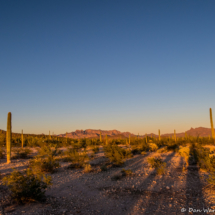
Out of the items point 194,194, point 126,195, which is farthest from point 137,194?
point 194,194

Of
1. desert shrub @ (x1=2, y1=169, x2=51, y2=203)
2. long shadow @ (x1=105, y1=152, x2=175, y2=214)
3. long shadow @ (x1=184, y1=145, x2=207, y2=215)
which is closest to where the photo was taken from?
long shadow @ (x1=184, y1=145, x2=207, y2=215)

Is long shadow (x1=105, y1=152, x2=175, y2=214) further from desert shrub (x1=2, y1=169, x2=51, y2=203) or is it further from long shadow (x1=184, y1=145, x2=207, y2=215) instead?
desert shrub (x1=2, y1=169, x2=51, y2=203)

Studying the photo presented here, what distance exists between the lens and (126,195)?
6.90 m

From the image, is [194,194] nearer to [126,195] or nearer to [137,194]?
[137,194]

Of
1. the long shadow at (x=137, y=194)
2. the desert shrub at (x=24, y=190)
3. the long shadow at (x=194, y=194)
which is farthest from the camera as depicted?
the desert shrub at (x=24, y=190)

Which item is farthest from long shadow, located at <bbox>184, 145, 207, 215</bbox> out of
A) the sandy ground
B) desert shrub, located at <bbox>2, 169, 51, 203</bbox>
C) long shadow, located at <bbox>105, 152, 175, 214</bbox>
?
desert shrub, located at <bbox>2, 169, 51, 203</bbox>

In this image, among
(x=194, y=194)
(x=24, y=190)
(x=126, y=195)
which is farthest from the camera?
(x=126, y=195)

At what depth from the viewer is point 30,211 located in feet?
17.5

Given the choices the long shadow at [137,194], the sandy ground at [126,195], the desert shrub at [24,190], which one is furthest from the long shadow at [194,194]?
the desert shrub at [24,190]

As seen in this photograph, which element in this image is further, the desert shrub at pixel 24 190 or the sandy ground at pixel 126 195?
the desert shrub at pixel 24 190

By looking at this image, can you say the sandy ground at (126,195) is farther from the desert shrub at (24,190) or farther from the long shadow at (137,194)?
the desert shrub at (24,190)

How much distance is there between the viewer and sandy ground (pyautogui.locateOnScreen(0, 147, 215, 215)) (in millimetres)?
5535

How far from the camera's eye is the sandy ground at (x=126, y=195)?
18.2 ft

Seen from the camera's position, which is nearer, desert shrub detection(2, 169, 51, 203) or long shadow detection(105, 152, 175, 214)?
long shadow detection(105, 152, 175, 214)
